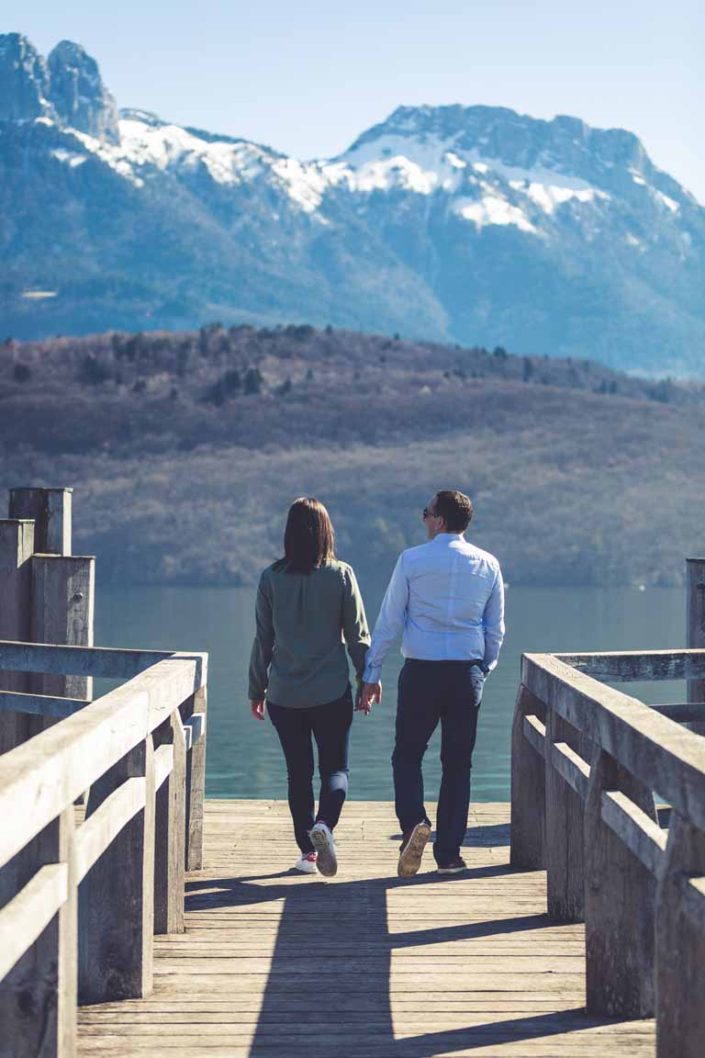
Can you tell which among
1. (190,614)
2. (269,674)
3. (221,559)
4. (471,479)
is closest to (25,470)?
Answer: (221,559)

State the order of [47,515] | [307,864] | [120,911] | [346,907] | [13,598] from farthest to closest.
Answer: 1. [47,515]
2. [13,598]
3. [307,864]
4. [346,907]
5. [120,911]

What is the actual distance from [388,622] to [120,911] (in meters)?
2.34

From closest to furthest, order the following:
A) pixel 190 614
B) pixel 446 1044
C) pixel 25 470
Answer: pixel 446 1044 < pixel 190 614 < pixel 25 470

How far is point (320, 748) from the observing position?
7.29 metres

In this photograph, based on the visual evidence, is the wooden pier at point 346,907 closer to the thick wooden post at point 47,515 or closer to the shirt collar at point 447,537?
the shirt collar at point 447,537

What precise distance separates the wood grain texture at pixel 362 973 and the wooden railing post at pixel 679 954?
3.02 feet

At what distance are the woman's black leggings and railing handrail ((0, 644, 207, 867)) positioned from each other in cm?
122

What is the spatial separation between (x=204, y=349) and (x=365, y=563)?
68.5m

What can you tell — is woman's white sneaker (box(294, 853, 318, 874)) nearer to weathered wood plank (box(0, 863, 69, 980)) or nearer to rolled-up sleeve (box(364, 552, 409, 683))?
rolled-up sleeve (box(364, 552, 409, 683))

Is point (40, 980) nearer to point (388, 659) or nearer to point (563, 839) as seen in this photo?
point (563, 839)

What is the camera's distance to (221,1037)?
4.71m

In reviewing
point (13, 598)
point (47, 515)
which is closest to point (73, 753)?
point (13, 598)

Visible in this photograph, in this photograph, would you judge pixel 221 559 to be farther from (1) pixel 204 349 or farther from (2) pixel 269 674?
(2) pixel 269 674

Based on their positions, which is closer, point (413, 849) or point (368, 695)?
point (413, 849)
